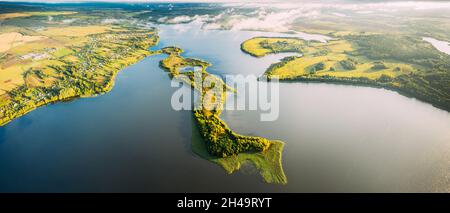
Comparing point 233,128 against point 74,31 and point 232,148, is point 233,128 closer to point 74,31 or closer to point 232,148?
point 232,148

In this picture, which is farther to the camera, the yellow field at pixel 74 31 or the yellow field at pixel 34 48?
the yellow field at pixel 74 31

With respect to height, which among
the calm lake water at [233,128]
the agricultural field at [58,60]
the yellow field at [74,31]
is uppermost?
the yellow field at [74,31]

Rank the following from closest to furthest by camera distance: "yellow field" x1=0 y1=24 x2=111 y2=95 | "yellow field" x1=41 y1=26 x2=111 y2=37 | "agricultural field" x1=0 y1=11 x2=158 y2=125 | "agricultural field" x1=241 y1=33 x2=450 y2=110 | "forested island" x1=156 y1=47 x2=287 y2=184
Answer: "forested island" x1=156 y1=47 x2=287 y2=184 → "agricultural field" x1=0 y1=11 x2=158 y2=125 → "agricultural field" x1=241 y1=33 x2=450 y2=110 → "yellow field" x1=0 y1=24 x2=111 y2=95 → "yellow field" x1=41 y1=26 x2=111 y2=37

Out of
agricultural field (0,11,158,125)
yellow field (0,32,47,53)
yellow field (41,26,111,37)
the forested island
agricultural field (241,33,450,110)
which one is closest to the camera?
the forested island

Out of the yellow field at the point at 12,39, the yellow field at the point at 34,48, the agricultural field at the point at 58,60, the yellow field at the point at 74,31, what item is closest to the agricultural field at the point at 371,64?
the agricultural field at the point at 58,60

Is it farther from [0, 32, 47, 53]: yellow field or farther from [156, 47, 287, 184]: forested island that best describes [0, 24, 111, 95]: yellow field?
[156, 47, 287, 184]: forested island

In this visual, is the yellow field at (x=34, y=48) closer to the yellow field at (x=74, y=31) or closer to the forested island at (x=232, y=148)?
the yellow field at (x=74, y=31)

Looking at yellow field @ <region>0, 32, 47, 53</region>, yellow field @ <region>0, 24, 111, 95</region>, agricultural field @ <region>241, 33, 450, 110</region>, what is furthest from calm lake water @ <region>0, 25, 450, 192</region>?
yellow field @ <region>0, 32, 47, 53</region>
